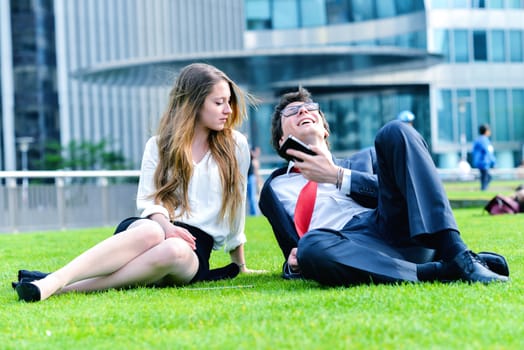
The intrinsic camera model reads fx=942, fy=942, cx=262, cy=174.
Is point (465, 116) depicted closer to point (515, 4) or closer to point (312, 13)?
point (515, 4)

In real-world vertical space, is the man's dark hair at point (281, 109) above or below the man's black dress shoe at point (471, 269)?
above

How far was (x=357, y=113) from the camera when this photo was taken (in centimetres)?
5272

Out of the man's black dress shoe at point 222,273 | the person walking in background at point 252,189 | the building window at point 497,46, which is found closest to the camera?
the man's black dress shoe at point 222,273

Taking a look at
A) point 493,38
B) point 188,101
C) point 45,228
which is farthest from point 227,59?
point 188,101

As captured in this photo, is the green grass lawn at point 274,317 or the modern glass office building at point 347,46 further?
the modern glass office building at point 347,46

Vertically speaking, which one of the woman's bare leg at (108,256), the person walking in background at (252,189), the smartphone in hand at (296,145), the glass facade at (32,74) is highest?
the glass facade at (32,74)

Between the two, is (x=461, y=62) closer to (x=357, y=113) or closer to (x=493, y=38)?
(x=493, y=38)

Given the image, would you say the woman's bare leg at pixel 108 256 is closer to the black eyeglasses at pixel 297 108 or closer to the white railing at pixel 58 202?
the black eyeglasses at pixel 297 108

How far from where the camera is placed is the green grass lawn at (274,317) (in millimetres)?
3482

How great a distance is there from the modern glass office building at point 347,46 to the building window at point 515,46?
0.06 m

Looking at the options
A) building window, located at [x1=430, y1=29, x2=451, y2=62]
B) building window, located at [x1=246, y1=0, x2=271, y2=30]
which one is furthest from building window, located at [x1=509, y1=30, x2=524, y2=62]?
building window, located at [x1=246, y1=0, x2=271, y2=30]

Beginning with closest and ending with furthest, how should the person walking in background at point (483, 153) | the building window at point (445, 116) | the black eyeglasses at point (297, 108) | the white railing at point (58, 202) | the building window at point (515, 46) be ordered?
the black eyeglasses at point (297, 108)
the white railing at point (58, 202)
the person walking in background at point (483, 153)
the building window at point (445, 116)
the building window at point (515, 46)

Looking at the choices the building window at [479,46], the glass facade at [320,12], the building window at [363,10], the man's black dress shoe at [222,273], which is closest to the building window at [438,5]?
the glass facade at [320,12]

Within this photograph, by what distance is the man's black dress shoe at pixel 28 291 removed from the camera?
499 cm
